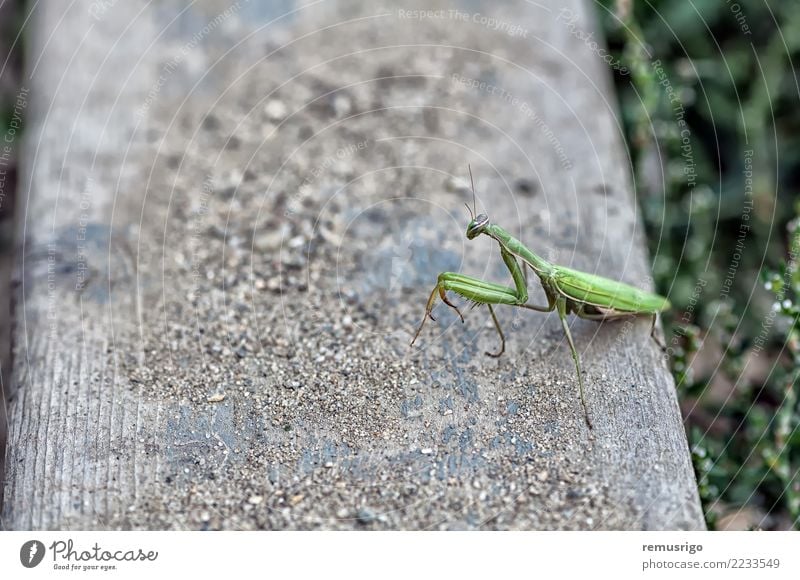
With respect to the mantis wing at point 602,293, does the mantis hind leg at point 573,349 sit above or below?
below

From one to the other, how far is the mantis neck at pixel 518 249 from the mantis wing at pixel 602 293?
0.16ft

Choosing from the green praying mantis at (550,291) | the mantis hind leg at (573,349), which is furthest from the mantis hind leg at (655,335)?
the mantis hind leg at (573,349)

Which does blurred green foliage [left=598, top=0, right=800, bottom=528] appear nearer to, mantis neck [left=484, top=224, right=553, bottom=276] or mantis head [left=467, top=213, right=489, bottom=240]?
mantis neck [left=484, top=224, right=553, bottom=276]

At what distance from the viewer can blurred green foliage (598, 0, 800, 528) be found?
3.53 m

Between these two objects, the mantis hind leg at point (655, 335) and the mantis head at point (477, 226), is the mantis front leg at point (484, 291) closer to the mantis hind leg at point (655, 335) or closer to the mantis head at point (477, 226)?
the mantis head at point (477, 226)
